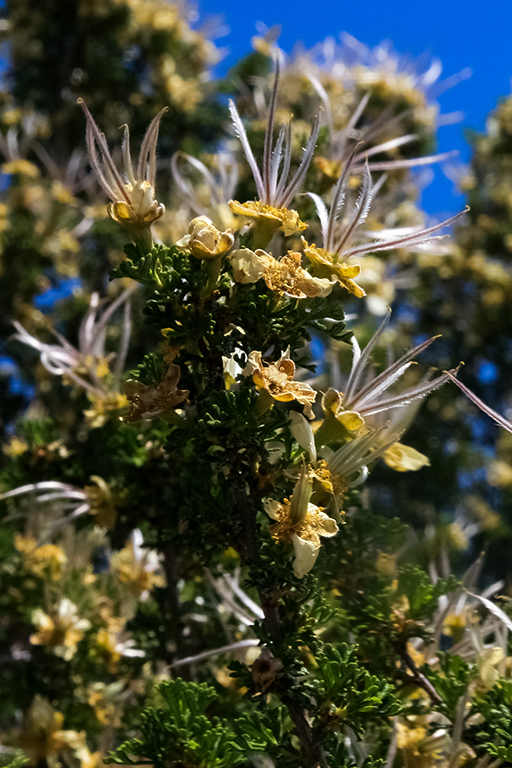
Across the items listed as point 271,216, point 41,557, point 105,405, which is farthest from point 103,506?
point 271,216

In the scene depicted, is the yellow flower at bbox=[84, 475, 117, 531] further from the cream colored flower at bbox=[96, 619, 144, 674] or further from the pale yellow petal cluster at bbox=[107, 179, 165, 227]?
the pale yellow petal cluster at bbox=[107, 179, 165, 227]

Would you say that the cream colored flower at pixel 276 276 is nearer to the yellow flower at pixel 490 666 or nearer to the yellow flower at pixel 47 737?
the yellow flower at pixel 490 666

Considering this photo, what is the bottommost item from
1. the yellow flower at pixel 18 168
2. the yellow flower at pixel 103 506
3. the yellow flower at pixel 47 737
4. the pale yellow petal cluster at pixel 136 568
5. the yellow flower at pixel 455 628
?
the yellow flower at pixel 47 737

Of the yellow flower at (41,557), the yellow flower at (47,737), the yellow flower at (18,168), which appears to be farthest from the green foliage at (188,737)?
the yellow flower at (18,168)

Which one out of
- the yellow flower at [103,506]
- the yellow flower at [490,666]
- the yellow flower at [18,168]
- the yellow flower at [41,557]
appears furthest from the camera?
the yellow flower at [18,168]

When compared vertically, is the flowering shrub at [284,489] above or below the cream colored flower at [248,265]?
below

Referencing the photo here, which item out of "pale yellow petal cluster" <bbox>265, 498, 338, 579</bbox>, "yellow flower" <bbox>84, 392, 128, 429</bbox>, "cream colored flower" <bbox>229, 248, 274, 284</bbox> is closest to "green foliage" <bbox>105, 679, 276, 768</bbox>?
"pale yellow petal cluster" <bbox>265, 498, 338, 579</bbox>

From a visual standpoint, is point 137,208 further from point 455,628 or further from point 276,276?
point 455,628

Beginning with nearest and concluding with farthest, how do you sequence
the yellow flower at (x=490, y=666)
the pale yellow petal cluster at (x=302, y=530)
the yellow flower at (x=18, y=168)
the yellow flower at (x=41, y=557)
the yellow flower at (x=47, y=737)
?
1. the pale yellow petal cluster at (x=302, y=530)
2. the yellow flower at (x=490, y=666)
3. the yellow flower at (x=47, y=737)
4. the yellow flower at (x=41, y=557)
5. the yellow flower at (x=18, y=168)
